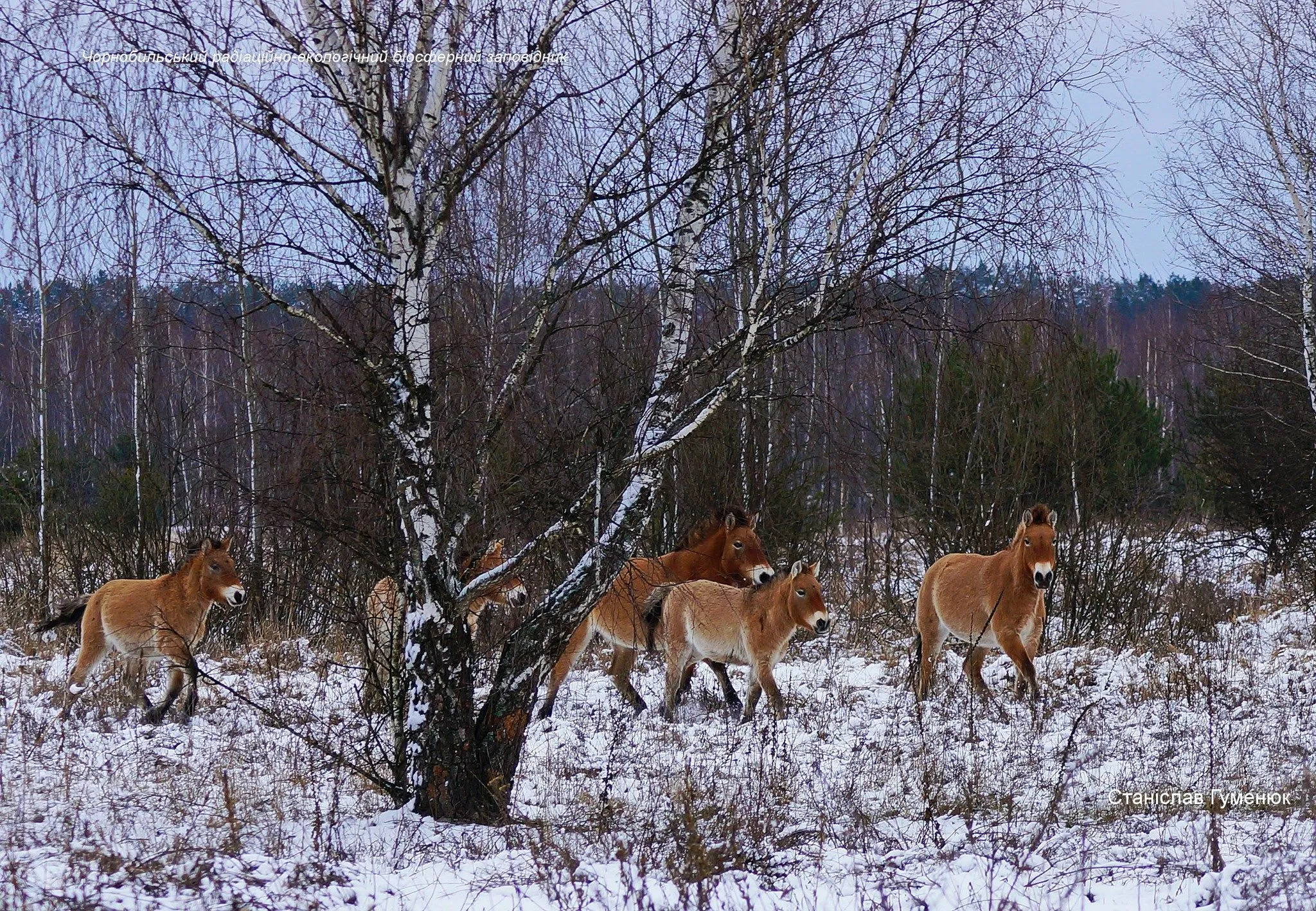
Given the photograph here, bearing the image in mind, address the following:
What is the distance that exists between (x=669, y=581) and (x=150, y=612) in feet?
14.7

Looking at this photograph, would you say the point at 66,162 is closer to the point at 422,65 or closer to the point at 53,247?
the point at 53,247

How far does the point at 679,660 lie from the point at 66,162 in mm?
6558

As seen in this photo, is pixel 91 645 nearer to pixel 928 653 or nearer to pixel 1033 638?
pixel 928 653

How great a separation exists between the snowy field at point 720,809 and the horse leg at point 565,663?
0.72 ft

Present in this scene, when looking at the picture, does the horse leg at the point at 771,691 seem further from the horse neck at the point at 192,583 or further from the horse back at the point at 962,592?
the horse neck at the point at 192,583

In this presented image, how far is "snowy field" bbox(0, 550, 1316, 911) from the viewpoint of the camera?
4895mm

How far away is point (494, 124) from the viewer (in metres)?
5.66

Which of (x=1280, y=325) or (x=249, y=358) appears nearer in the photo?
(x=249, y=358)

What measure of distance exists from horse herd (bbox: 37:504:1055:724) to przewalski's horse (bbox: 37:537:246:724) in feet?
0.04

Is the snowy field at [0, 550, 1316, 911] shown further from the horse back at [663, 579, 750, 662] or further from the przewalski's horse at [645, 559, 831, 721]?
the horse back at [663, 579, 750, 662]

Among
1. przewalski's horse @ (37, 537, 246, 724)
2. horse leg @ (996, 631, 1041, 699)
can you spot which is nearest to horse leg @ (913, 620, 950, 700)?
horse leg @ (996, 631, 1041, 699)

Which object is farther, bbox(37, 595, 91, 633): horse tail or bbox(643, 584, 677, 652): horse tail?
bbox(643, 584, 677, 652): horse tail

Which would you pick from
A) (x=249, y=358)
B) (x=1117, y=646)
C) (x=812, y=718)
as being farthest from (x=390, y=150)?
(x=1117, y=646)

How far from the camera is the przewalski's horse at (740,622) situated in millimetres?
9945
